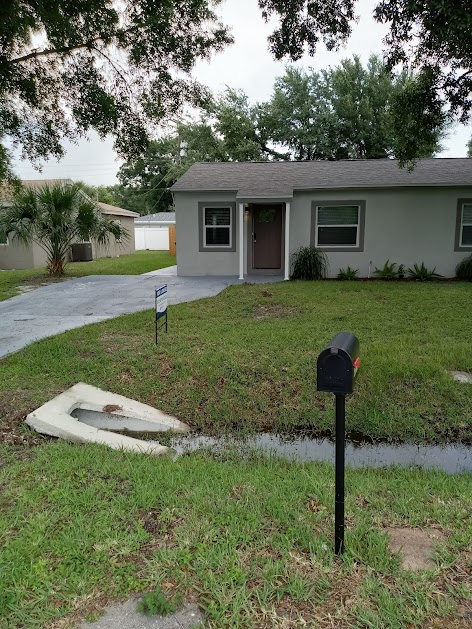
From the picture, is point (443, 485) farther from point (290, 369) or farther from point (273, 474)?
point (290, 369)

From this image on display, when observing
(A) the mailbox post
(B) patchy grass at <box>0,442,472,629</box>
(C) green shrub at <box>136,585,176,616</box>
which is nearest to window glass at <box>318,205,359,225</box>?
(B) patchy grass at <box>0,442,472,629</box>

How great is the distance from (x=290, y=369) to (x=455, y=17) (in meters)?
5.00

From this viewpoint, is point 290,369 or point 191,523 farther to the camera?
point 290,369

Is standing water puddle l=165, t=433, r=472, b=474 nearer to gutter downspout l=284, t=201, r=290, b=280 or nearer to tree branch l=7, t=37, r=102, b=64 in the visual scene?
tree branch l=7, t=37, r=102, b=64

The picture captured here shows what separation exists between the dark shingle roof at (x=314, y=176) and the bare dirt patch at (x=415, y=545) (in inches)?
441

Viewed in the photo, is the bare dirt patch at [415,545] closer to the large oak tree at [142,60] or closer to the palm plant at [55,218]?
the large oak tree at [142,60]

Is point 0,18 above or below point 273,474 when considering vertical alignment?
above

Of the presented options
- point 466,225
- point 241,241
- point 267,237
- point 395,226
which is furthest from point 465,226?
point 241,241

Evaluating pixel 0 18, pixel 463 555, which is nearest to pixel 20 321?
pixel 0 18

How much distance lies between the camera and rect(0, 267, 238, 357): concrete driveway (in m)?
7.55

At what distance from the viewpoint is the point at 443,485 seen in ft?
10.1

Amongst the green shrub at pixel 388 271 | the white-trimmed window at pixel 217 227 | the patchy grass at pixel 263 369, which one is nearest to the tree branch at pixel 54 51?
the patchy grass at pixel 263 369

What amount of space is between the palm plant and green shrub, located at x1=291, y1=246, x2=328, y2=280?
5.57m

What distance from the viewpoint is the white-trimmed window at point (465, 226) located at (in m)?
12.9
